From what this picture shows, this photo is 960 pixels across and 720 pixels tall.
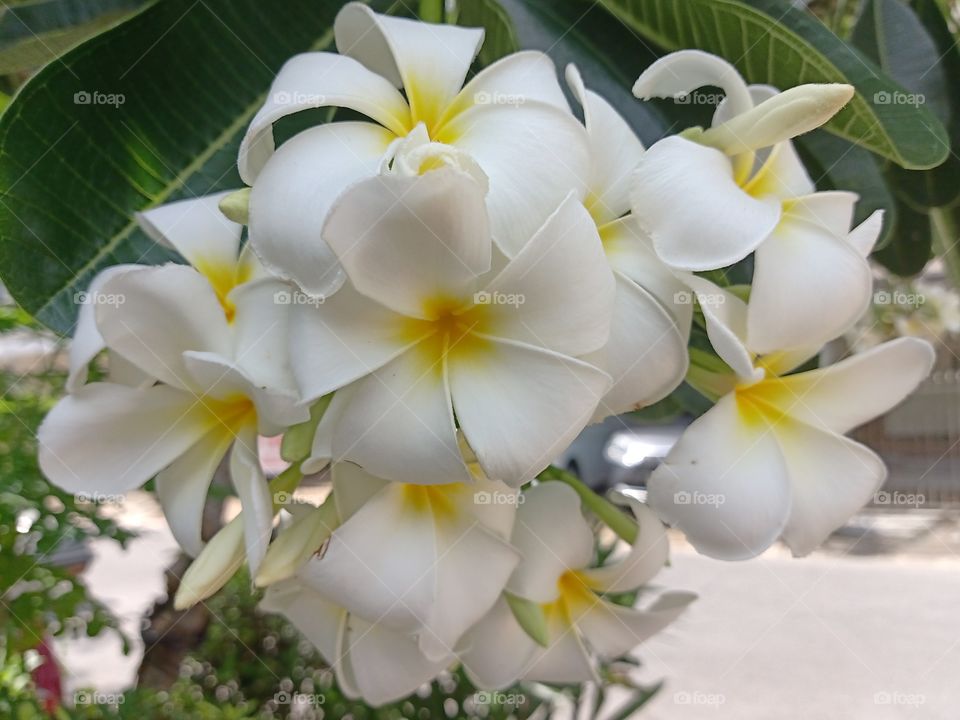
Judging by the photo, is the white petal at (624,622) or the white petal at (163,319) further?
the white petal at (624,622)

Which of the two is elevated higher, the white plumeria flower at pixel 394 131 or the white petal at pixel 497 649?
the white plumeria flower at pixel 394 131

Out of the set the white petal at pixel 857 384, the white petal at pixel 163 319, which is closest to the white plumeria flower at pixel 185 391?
the white petal at pixel 163 319

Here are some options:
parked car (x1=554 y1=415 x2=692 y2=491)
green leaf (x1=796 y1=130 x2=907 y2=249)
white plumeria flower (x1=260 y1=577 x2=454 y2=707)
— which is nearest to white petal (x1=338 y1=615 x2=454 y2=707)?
white plumeria flower (x1=260 y1=577 x2=454 y2=707)
